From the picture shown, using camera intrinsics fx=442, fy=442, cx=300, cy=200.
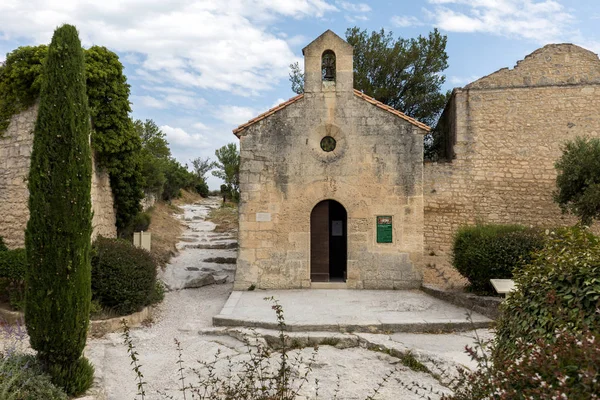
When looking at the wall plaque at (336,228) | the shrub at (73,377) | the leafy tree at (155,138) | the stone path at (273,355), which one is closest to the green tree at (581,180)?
the wall plaque at (336,228)

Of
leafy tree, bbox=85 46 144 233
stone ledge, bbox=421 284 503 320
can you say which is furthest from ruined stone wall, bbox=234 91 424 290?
leafy tree, bbox=85 46 144 233

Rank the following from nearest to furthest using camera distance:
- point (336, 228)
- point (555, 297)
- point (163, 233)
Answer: point (555, 297) < point (336, 228) < point (163, 233)

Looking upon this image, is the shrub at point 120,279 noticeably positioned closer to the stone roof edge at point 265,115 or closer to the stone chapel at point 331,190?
the stone chapel at point 331,190

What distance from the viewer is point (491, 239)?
9211 millimetres

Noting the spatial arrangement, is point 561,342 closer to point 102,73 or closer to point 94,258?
point 94,258

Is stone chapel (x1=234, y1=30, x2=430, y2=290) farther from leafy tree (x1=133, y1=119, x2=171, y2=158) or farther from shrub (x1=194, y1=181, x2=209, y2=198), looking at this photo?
shrub (x1=194, y1=181, x2=209, y2=198)

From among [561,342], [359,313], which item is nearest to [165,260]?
[359,313]

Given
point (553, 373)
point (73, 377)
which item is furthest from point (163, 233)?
point (553, 373)

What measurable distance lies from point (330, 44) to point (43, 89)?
25.7 ft

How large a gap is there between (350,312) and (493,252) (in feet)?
10.5

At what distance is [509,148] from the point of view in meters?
15.1

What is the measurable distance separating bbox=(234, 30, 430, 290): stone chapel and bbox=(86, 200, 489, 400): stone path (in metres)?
1.85

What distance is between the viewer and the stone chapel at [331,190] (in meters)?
11.0

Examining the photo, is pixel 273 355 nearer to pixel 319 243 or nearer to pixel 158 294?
pixel 158 294
